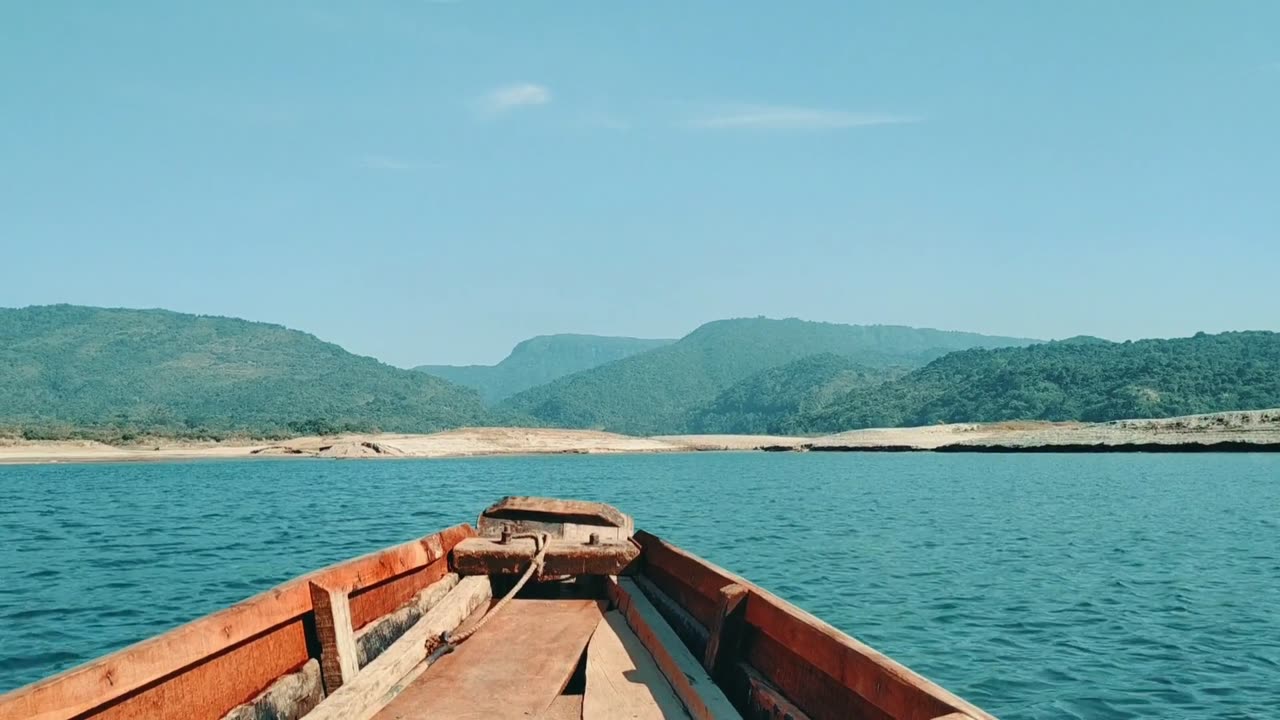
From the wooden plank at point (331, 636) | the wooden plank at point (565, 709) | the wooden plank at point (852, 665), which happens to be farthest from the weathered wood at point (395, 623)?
the wooden plank at point (852, 665)

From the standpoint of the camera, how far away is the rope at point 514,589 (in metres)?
7.21

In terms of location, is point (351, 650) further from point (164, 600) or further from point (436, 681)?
point (164, 600)

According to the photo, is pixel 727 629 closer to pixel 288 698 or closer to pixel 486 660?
pixel 486 660

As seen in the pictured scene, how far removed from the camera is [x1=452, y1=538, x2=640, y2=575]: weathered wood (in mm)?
9461

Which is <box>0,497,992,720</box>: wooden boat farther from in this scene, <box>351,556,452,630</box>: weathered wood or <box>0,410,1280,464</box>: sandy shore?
<box>0,410,1280,464</box>: sandy shore

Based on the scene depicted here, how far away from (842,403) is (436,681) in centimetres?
17884

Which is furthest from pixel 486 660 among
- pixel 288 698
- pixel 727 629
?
pixel 727 629

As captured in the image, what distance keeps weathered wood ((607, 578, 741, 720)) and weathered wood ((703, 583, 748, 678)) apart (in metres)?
0.12

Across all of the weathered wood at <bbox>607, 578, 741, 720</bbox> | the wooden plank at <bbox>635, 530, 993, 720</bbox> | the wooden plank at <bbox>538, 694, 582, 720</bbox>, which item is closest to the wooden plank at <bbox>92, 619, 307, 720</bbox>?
the wooden plank at <bbox>538, 694, 582, 720</bbox>

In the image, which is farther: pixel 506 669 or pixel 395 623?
pixel 395 623

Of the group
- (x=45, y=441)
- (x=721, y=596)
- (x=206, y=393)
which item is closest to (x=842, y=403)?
(x=206, y=393)

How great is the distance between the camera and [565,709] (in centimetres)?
561

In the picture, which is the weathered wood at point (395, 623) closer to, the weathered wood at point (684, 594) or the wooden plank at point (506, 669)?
the wooden plank at point (506, 669)

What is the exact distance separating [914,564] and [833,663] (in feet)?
46.9
